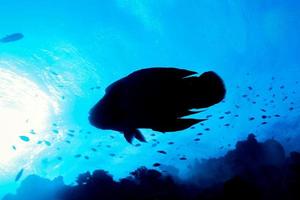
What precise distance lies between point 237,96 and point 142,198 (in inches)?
950

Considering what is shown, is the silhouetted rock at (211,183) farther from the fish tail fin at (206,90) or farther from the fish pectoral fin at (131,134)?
the fish tail fin at (206,90)

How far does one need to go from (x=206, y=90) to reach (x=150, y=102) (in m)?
0.23

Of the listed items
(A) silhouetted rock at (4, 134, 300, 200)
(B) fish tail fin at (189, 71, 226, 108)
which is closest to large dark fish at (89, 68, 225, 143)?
(B) fish tail fin at (189, 71, 226, 108)

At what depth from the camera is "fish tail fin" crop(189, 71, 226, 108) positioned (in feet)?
3.06

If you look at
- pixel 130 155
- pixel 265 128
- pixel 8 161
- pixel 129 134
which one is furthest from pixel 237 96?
pixel 129 134

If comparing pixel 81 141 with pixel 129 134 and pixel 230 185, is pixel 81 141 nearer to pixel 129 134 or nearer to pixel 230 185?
pixel 230 185

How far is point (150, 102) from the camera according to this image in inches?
42.3

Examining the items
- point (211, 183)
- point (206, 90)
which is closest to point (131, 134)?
point (206, 90)

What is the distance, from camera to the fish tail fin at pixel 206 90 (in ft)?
3.06

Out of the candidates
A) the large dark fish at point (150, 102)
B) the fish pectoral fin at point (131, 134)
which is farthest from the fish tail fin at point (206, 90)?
the fish pectoral fin at point (131, 134)

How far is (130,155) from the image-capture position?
142 ft

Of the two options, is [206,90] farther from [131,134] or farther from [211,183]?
[211,183]

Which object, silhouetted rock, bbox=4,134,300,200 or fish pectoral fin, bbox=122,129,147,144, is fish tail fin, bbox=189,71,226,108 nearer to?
fish pectoral fin, bbox=122,129,147,144

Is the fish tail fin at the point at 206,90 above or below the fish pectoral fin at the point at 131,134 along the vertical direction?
above
